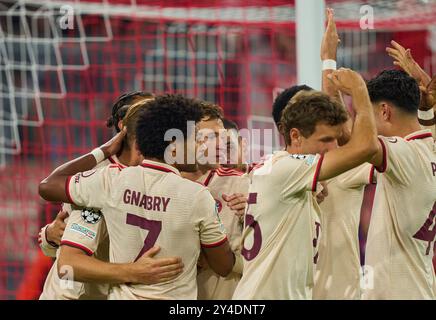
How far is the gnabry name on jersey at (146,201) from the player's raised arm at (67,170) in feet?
1.09

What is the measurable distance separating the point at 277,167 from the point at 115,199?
671 mm

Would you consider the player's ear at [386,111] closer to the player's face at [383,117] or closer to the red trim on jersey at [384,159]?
the player's face at [383,117]

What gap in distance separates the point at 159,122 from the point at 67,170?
0.57 meters

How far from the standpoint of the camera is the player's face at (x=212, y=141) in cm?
387

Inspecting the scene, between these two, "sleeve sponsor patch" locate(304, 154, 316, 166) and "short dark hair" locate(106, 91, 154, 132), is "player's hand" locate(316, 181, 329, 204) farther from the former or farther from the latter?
"short dark hair" locate(106, 91, 154, 132)

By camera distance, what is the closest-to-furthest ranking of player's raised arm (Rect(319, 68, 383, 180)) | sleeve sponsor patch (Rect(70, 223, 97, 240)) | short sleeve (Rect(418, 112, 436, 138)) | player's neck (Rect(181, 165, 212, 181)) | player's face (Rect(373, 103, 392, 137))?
player's raised arm (Rect(319, 68, 383, 180)) → sleeve sponsor patch (Rect(70, 223, 97, 240)) → player's face (Rect(373, 103, 392, 137)) → player's neck (Rect(181, 165, 212, 181)) → short sleeve (Rect(418, 112, 436, 138))

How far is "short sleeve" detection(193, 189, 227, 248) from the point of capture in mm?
3253

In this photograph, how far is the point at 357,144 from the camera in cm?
308

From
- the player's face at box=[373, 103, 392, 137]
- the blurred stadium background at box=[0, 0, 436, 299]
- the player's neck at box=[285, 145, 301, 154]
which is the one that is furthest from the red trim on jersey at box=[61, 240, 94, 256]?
the blurred stadium background at box=[0, 0, 436, 299]

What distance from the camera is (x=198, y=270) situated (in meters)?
3.61

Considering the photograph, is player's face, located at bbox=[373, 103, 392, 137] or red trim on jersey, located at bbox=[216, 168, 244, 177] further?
red trim on jersey, located at bbox=[216, 168, 244, 177]

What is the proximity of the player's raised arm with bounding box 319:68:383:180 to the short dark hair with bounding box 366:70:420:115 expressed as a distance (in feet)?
1.54

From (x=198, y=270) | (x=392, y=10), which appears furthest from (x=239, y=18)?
(x=198, y=270)

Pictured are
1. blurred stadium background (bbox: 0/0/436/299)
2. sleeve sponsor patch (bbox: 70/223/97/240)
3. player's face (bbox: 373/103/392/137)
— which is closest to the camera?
sleeve sponsor patch (bbox: 70/223/97/240)
